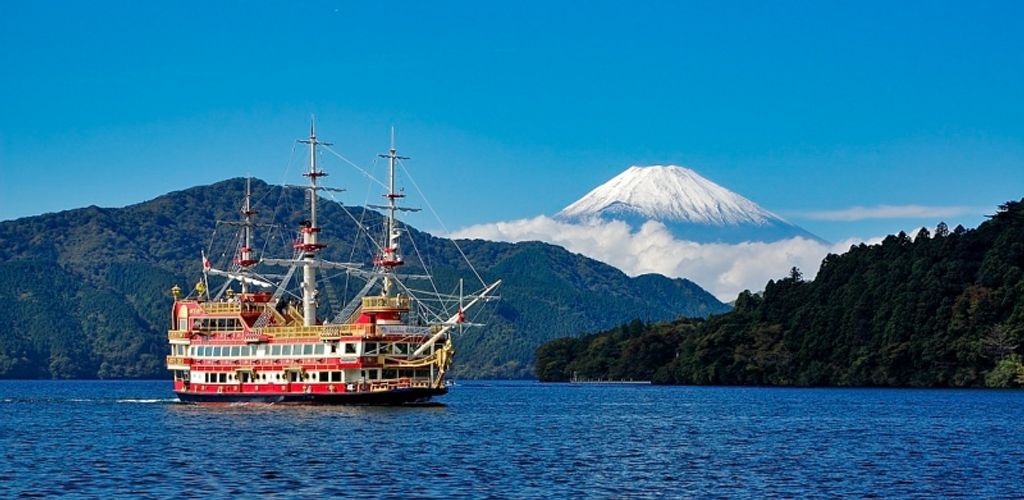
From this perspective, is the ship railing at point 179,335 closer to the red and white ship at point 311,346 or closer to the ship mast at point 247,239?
the red and white ship at point 311,346

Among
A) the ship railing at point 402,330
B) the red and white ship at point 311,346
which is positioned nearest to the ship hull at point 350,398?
the red and white ship at point 311,346

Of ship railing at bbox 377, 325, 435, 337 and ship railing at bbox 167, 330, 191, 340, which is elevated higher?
ship railing at bbox 167, 330, 191, 340

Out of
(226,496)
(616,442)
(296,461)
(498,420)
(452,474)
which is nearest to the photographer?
(226,496)

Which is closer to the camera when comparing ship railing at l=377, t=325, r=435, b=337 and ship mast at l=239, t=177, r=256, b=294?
ship railing at l=377, t=325, r=435, b=337

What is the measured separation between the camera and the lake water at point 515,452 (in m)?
57.0

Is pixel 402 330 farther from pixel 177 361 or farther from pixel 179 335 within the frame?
pixel 177 361

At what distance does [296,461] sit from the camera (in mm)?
66438

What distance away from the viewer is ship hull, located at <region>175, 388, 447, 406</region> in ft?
355

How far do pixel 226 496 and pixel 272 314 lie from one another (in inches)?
2510

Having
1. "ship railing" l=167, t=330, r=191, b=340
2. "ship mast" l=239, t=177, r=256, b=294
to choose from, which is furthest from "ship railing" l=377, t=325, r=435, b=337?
"ship mast" l=239, t=177, r=256, b=294

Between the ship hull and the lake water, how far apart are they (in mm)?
775

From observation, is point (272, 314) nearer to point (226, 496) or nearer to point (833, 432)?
point (833, 432)

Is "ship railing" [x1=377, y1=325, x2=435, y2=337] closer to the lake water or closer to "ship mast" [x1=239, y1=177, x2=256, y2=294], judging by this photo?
the lake water

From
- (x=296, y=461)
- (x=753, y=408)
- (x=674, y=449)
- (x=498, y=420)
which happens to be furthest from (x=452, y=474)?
(x=753, y=408)
